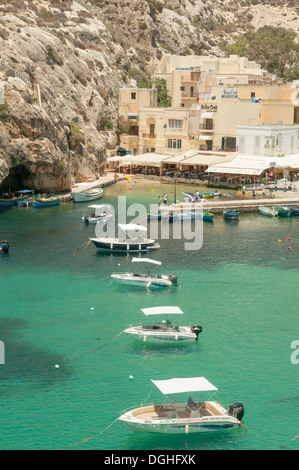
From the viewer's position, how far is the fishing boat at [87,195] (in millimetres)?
83812

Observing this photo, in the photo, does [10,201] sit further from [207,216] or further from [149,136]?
[149,136]

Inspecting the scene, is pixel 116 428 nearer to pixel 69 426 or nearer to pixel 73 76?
pixel 69 426

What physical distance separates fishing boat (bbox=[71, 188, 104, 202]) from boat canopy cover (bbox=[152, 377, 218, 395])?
52.9 m

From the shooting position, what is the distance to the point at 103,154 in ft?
335

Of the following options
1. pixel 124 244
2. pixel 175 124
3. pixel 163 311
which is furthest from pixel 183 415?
pixel 175 124

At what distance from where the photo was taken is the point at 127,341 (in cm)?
4116

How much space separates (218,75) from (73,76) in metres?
26.9

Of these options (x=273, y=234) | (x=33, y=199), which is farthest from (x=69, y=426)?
(x=33, y=199)

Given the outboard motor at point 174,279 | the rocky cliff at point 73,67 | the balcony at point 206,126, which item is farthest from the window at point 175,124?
the outboard motor at point 174,279

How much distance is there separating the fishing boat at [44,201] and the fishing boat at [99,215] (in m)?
7.34

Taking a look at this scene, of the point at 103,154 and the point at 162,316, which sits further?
the point at 103,154

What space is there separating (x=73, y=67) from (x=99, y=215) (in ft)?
137

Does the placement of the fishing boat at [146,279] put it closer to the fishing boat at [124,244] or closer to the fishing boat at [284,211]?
Result: the fishing boat at [124,244]

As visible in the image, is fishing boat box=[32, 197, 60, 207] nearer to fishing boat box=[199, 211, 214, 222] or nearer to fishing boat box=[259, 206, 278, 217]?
fishing boat box=[199, 211, 214, 222]
